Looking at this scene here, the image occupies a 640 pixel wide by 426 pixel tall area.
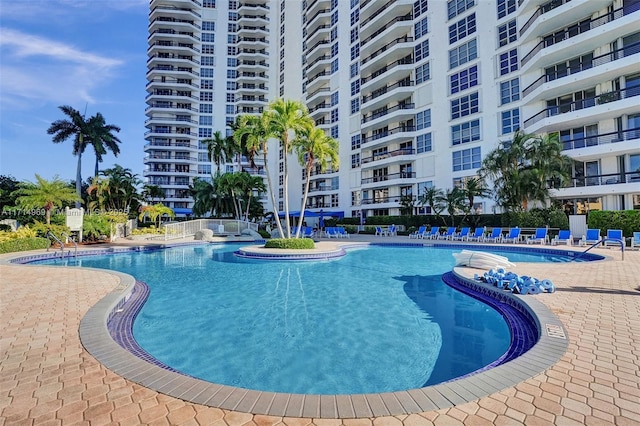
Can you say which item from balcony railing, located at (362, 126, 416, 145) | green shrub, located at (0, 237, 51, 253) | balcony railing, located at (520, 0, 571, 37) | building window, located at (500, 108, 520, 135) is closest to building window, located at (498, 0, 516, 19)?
balcony railing, located at (520, 0, 571, 37)

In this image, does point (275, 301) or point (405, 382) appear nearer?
point (405, 382)

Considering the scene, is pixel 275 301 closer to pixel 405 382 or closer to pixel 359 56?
pixel 405 382

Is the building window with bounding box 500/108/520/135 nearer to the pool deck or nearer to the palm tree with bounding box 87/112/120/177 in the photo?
the pool deck

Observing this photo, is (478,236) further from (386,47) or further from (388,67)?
(386,47)

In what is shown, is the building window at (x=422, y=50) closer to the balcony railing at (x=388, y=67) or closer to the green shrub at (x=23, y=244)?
the balcony railing at (x=388, y=67)

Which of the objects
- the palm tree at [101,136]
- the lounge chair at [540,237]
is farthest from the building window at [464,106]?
the palm tree at [101,136]

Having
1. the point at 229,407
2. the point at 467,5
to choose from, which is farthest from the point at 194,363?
the point at 467,5

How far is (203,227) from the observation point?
28375mm

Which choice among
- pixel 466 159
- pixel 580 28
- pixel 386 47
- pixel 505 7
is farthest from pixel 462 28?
pixel 466 159

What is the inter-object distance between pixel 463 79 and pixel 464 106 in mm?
2670

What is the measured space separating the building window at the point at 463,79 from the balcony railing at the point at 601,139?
33.4ft

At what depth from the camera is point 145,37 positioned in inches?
2530

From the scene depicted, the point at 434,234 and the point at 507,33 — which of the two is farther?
the point at 507,33

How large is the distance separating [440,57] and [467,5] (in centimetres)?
484
